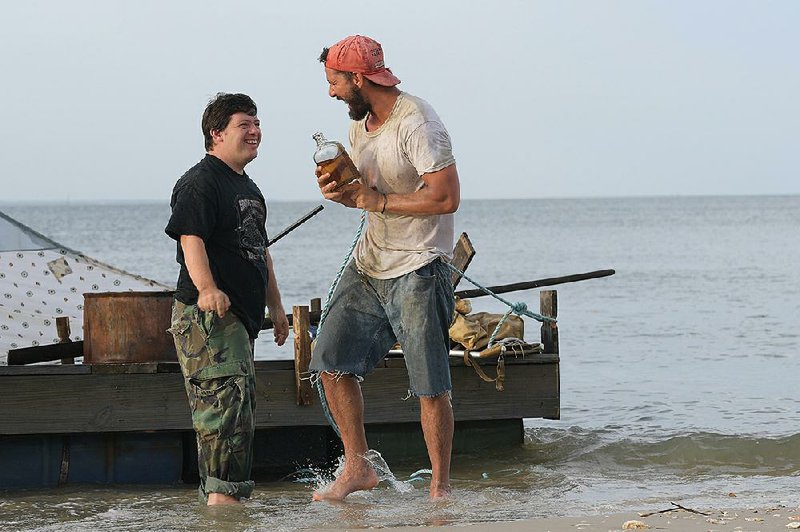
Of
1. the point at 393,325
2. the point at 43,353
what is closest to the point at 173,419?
the point at 43,353

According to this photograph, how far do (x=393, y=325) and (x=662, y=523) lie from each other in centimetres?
162

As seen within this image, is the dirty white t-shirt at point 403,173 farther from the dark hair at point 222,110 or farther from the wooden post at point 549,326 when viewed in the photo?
the wooden post at point 549,326

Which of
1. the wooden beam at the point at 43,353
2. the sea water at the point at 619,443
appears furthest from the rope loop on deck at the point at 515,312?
the wooden beam at the point at 43,353

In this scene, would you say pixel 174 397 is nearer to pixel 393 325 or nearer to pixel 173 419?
pixel 173 419

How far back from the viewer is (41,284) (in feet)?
34.4

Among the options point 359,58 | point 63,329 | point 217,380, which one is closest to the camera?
point 217,380

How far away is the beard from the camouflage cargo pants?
3.80 feet

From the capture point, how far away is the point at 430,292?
5922 mm

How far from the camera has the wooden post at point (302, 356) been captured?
761 centimetres

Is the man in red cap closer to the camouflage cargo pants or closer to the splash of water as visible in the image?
the camouflage cargo pants

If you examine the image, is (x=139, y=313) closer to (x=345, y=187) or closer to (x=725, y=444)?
(x=345, y=187)

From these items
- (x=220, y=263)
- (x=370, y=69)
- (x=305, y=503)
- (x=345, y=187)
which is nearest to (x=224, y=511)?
(x=305, y=503)

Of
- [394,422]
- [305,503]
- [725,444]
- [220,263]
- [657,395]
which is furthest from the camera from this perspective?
[657,395]

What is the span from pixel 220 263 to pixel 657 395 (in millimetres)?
8332
